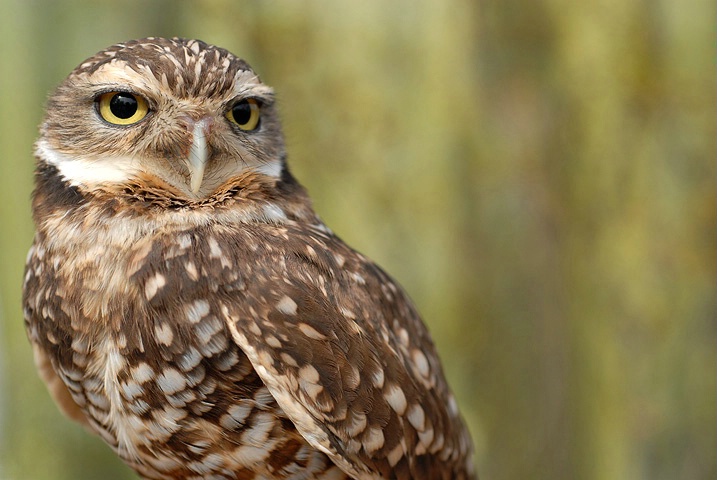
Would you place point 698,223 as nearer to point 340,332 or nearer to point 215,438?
point 340,332

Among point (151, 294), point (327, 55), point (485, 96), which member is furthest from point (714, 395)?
point (151, 294)

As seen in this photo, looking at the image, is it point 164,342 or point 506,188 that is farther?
point 506,188

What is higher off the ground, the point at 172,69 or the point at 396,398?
the point at 172,69

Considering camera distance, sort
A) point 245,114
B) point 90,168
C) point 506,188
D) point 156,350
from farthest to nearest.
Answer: point 506,188 → point 245,114 → point 90,168 → point 156,350

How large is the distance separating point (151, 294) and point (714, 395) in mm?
2146

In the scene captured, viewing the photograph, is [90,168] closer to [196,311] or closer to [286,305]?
[196,311]

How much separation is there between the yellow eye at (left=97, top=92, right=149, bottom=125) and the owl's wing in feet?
1.28

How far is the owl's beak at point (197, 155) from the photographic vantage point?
1394 mm

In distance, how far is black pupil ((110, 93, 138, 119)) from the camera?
143 cm

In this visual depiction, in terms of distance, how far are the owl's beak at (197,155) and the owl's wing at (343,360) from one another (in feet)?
0.68

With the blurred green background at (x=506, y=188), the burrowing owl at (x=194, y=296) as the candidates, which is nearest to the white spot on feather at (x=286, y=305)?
the burrowing owl at (x=194, y=296)

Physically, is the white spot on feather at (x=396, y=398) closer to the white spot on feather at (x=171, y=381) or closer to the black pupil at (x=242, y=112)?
the white spot on feather at (x=171, y=381)

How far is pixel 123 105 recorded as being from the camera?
144 cm

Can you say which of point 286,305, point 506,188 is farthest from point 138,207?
point 506,188
